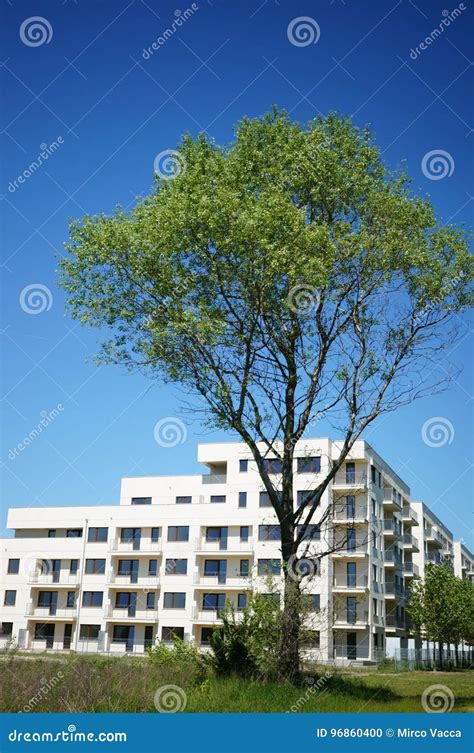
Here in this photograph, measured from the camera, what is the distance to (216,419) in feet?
56.5

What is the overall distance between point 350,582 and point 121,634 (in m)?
16.3

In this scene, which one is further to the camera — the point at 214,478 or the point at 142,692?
the point at 214,478

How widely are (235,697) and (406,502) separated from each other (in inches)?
1955

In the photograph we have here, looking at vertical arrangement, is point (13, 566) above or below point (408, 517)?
below

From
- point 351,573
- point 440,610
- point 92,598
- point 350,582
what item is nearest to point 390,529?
point 440,610

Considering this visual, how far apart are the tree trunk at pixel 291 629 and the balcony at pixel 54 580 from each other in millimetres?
39825

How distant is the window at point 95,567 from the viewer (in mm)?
52969

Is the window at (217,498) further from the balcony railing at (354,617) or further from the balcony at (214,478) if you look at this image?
the balcony railing at (354,617)

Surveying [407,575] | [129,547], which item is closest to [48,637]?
[129,547]

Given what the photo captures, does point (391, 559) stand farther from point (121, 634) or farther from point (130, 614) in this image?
point (121, 634)

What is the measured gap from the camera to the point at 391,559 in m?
52.3

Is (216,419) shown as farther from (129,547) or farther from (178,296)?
(129,547)

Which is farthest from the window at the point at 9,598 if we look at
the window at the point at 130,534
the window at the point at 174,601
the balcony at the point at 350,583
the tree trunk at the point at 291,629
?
the tree trunk at the point at 291,629

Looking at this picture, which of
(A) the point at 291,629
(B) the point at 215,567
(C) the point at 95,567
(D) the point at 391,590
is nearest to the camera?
(A) the point at 291,629
